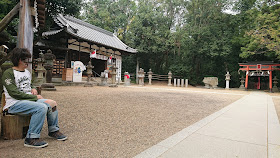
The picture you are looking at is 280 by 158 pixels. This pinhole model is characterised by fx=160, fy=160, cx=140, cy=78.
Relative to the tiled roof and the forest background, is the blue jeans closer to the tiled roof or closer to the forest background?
the tiled roof

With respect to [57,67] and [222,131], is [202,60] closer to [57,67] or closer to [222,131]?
[57,67]

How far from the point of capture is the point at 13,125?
2.09 metres

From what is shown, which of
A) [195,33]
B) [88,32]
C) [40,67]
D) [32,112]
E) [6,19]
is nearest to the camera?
[32,112]

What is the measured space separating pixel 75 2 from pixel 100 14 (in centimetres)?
1375

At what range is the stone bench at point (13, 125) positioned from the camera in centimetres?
203

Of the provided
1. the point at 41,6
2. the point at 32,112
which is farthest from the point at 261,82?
the point at 32,112

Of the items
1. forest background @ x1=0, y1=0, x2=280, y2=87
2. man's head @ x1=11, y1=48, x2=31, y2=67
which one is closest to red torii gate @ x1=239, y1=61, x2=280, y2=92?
forest background @ x1=0, y1=0, x2=280, y2=87

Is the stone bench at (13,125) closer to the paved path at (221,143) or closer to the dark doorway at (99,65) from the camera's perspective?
the paved path at (221,143)

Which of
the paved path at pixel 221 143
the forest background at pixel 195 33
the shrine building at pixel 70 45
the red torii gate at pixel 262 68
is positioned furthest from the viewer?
the forest background at pixel 195 33

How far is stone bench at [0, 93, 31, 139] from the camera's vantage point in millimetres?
2025

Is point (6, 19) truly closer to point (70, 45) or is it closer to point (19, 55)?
point (19, 55)

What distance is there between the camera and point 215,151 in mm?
2023

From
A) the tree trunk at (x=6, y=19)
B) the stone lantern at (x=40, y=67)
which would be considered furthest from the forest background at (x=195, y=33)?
the tree trunk at (x=6, y=19)

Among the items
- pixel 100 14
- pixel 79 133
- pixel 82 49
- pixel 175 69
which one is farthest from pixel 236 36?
pixel 79 133
